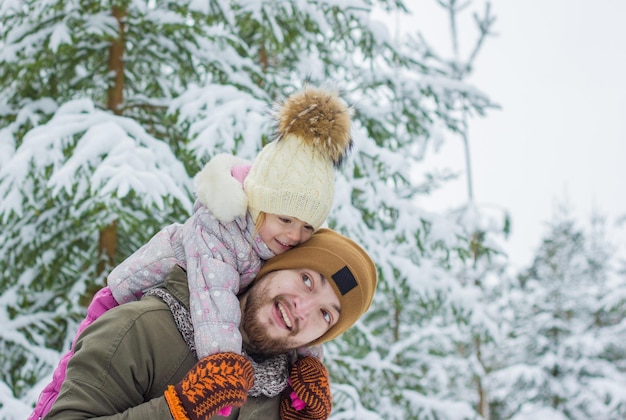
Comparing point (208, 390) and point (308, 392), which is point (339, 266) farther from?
point (208, 390)

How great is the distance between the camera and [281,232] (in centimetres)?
232

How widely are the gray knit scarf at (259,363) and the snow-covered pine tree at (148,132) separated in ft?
4.39

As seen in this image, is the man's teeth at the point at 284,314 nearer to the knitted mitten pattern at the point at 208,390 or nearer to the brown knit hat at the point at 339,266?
the brown knit hat at the point at 339,266

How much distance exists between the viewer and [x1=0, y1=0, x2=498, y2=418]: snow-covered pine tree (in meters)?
3.64

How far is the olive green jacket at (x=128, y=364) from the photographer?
174cm

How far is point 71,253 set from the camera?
4598 mm

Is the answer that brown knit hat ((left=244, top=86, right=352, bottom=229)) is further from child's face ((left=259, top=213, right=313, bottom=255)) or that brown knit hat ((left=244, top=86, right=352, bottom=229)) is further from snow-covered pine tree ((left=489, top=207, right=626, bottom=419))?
snow-covered pine tree ((left=489, top=207, right=626, bottom=419))

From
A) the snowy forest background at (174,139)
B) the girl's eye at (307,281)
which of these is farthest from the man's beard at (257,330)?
the snowy forest background at (174,139)

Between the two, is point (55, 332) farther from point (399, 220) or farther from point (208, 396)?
point (208, 396)

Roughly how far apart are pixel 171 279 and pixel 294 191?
1.77 feet

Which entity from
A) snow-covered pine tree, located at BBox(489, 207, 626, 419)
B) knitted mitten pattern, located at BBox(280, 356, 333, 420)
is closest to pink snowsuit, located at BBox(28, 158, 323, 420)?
knitted mitten pattern, located at BBox(280, 356, 333, 420)

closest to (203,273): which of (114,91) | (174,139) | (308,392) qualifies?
(308,392)

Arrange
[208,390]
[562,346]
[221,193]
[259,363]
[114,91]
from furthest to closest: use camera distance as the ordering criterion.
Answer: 1. [562,346]
2. [114,91]
3. [259,363]
4. [221,193]
5. [208,390]

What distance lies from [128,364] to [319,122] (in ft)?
3.50
